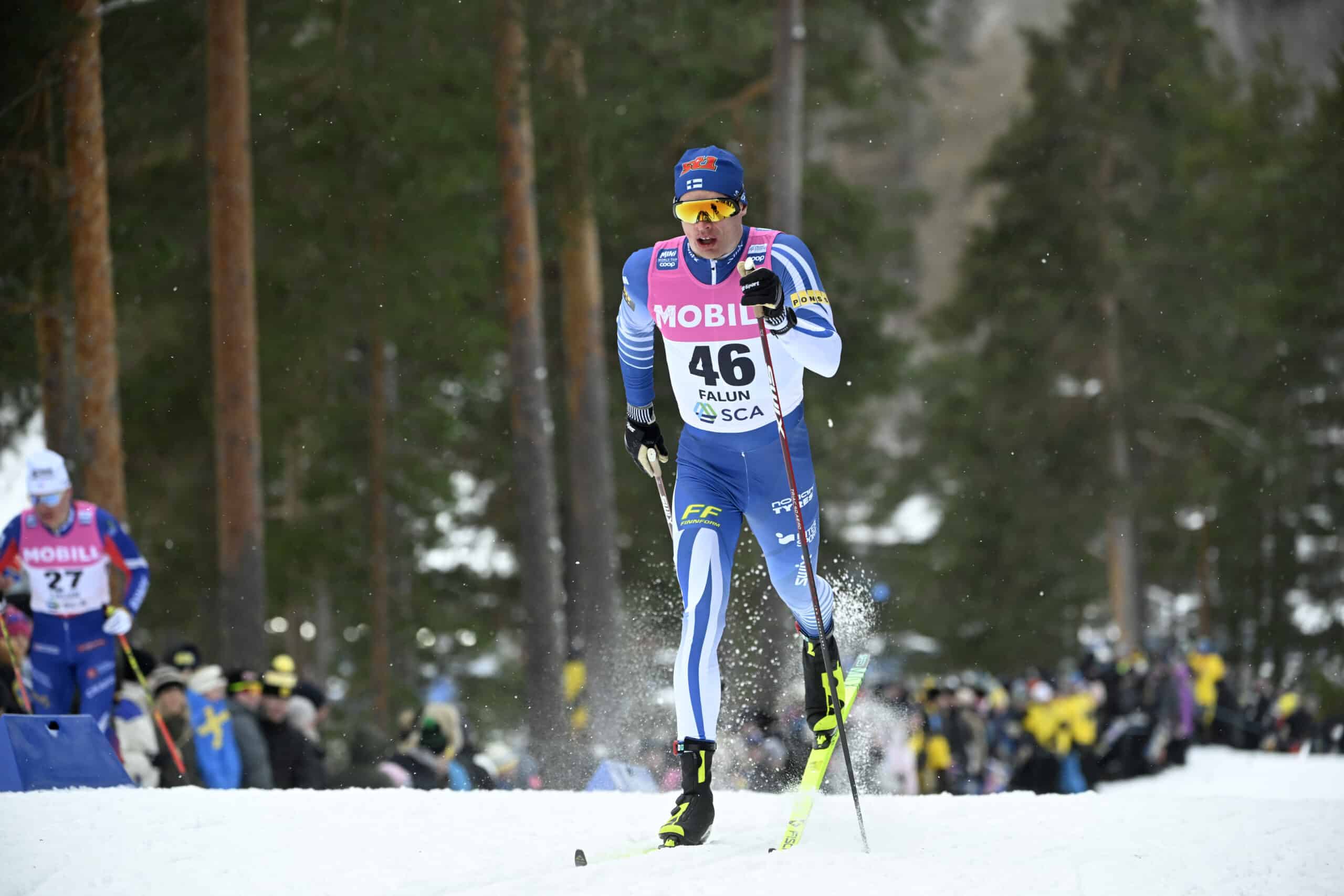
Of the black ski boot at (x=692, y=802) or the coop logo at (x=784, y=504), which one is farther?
the coop logo at (x=784, y=504)

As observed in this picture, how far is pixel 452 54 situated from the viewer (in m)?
17.1

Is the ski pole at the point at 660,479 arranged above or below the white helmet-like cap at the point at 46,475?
below

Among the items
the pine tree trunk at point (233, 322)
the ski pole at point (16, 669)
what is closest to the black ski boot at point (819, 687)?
the ski pole at point (16, 669)

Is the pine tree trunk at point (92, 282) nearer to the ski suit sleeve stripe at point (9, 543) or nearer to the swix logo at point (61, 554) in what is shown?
the ski suit sleeve stripe at point (9, 543)

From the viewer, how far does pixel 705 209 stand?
5.60 metres

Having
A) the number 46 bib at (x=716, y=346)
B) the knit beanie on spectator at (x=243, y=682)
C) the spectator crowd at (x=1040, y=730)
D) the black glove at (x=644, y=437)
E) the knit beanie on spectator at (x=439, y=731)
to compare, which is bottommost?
the spectator crowd at (x=1040, y=730)

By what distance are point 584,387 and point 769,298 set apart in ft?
41.0

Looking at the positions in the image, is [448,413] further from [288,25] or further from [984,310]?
[984,310]

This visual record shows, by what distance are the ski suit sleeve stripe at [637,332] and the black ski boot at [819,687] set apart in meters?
1.32

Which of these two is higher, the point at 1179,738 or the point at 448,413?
the point at 448,413

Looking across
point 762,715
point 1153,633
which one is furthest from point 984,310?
point 762,715

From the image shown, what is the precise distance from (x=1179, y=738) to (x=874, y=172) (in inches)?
1932

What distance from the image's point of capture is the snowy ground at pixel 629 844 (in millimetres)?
4695

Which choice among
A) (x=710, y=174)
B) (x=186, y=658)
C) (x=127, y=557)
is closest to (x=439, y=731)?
(x=186, y=658)
